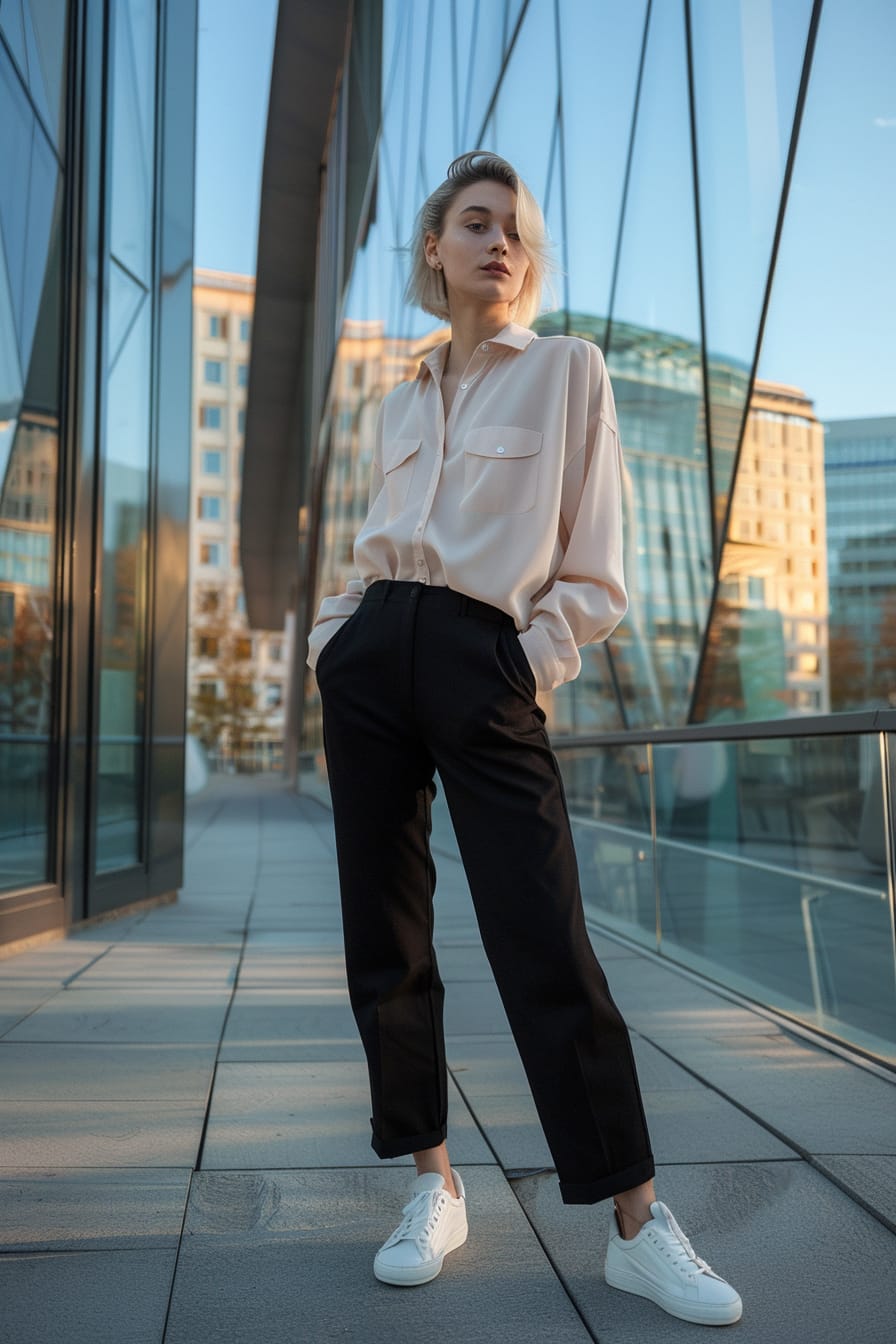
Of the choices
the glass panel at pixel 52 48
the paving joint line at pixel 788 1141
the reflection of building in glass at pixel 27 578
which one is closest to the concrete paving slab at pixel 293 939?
the reflection of building in glass at pixel 27 578

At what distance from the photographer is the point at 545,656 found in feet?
6.02

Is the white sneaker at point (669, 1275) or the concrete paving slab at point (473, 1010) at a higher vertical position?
the white sneaker at point (669, 1275)

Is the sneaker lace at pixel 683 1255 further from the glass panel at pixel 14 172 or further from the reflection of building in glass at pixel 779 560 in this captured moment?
the reflection of building in glass at pixel 779 560

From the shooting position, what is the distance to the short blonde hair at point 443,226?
6.86ft

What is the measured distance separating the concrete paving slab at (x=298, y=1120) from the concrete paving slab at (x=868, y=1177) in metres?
0.65

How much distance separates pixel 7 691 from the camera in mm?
5059

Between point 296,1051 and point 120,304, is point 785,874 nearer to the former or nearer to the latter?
point 296,1051

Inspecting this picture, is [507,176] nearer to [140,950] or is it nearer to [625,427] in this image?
[140,950]

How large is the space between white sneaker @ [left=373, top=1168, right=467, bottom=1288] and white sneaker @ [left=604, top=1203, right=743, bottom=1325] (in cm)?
25

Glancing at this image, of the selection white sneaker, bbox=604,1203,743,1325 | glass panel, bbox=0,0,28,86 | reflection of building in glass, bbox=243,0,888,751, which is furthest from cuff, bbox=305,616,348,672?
glass panel, bbox=0,0,28,86

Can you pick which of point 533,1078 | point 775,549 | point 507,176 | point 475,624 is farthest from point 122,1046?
point 775,549

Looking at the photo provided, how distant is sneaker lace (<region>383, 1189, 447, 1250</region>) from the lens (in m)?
1.88

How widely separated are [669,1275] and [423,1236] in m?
0.38

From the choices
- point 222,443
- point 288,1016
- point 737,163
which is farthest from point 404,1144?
point 222,443
